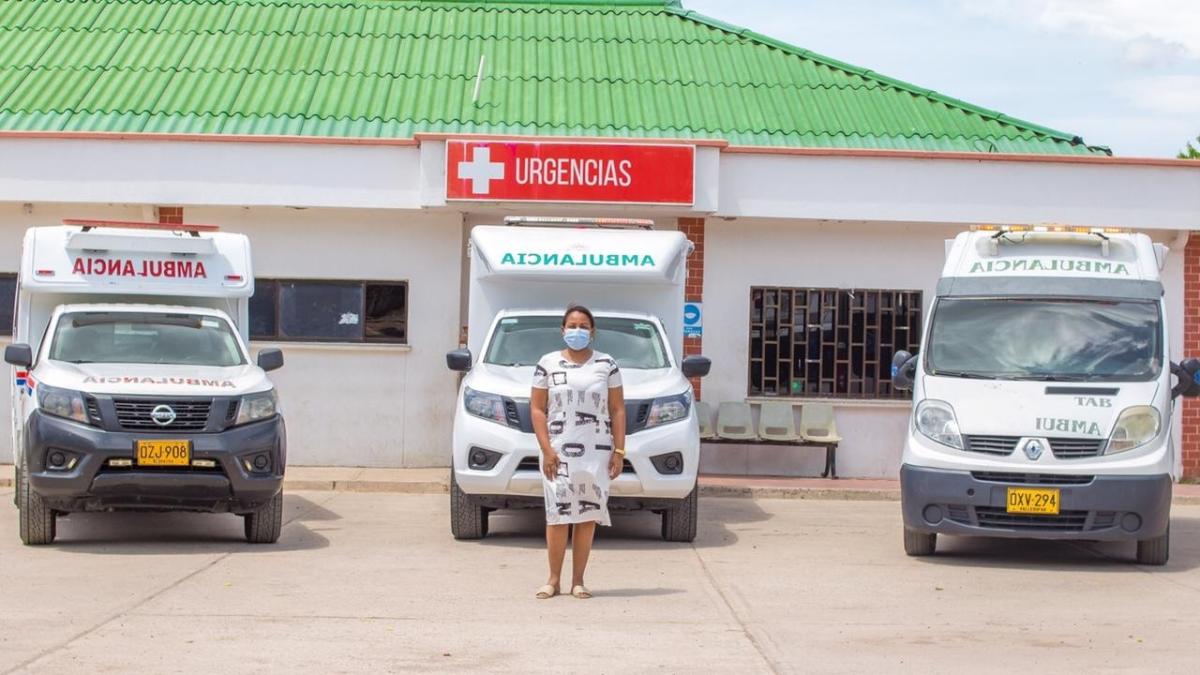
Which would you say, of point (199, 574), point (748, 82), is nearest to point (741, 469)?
point (748, 82)

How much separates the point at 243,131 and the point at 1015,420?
38.7 feet

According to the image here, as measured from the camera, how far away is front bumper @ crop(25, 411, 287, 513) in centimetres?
1220

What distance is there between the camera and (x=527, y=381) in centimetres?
1367

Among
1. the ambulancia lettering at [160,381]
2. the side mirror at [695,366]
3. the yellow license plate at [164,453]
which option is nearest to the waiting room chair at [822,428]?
the side mirror at [695,366]

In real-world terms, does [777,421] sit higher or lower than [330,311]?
lower

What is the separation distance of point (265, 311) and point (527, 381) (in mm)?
7339

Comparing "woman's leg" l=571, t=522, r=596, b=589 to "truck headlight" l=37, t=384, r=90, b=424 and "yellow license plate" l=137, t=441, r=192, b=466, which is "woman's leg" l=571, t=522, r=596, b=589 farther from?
"truck headlight" l=37, t=384, r=90, b=424

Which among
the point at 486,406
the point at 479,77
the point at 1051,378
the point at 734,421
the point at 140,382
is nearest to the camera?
the point at 140,382

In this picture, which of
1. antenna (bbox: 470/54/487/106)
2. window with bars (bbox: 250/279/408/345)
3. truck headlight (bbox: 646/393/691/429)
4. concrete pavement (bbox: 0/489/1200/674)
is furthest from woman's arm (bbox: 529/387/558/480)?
antenna (bbox: 470/54/487/106)

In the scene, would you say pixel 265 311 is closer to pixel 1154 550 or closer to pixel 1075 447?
pixel 1075 447

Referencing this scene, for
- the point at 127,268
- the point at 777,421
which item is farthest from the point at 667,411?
the point at 777,421

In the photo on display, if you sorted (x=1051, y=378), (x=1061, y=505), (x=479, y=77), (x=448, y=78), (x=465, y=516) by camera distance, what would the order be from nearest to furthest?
(x=1061, y=505) → (x=1051, y=378) → (x=465, y=516) → (x=479, y=77) → (x=448, y=78)

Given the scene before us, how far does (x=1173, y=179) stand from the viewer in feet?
65.1

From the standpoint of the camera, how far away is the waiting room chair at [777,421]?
20000 mm
